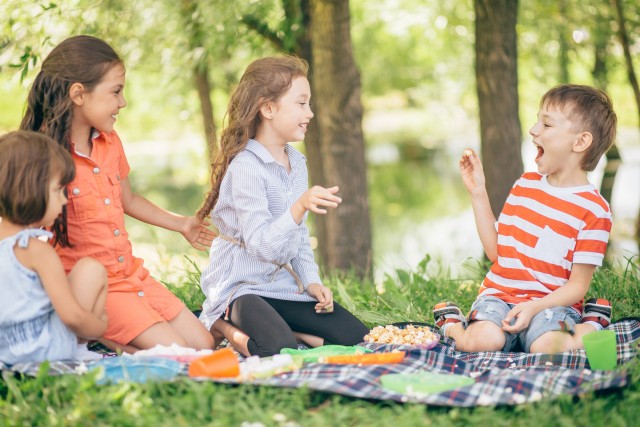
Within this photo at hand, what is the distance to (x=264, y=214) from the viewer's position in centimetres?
328

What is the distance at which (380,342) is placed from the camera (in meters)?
3.35

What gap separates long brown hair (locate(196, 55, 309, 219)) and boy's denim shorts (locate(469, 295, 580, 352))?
1.23 meters

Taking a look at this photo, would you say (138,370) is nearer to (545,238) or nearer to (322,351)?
(322,351)

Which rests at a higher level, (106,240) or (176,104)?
(176,104)

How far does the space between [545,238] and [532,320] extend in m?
0.35

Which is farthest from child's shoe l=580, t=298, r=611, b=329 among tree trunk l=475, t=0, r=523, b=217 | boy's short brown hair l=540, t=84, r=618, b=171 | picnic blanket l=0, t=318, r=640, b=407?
tree trunk l=475, t=0, r=523, b=217

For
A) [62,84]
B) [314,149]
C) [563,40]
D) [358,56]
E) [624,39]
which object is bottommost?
[314,149]

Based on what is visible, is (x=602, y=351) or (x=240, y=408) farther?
(x=602, y=351)

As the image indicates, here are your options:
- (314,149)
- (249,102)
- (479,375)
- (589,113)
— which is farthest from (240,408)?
(314,149)

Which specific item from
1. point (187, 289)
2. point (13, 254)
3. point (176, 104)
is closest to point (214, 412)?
point (13, 254)

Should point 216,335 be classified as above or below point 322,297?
below

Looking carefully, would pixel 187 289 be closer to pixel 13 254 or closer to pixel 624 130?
pixel 13 254

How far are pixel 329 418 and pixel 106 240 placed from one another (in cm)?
135

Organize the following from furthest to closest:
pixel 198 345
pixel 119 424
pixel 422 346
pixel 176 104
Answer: pixel 176 104
pixel 198 345
pixel 422 346
pixel 119 424
